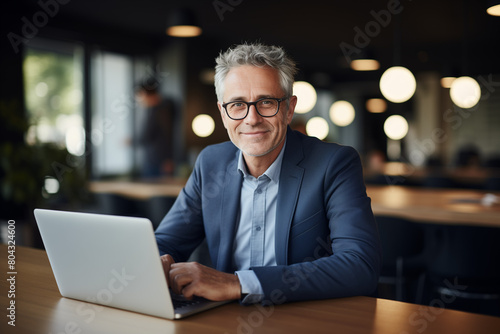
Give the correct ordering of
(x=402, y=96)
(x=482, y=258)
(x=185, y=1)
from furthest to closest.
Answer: (x=185, y=1), (x=402, y=96), (x=482, y=258)

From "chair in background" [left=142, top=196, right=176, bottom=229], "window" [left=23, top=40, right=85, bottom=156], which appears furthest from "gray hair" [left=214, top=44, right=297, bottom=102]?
"window" [left=23, top=40, right=85, bottom=156]

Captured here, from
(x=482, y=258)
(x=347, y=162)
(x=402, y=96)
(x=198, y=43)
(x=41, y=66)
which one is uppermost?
(x=198, y=43)

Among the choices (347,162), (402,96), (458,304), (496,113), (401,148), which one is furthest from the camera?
(401,148)

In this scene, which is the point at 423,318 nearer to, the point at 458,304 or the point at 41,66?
the point at 458,304

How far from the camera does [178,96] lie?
334 inches

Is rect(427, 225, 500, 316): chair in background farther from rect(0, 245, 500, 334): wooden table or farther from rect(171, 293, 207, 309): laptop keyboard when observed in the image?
rect(171, 293, 207, 309): laptop keyboard

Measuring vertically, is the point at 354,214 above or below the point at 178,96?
below

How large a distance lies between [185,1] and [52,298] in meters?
5.59

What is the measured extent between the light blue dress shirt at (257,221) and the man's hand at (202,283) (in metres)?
0.40

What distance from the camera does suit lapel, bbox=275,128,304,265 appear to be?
169 cm

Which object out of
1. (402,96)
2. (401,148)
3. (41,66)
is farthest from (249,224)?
(401,148)

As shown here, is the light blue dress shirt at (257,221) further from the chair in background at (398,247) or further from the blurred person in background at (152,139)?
the blurred person in background at (152,139)

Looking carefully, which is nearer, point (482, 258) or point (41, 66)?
point (482, 258)

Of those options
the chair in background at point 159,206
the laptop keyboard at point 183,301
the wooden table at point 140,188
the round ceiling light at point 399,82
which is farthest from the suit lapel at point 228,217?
the round ceiling light at point 399,82
